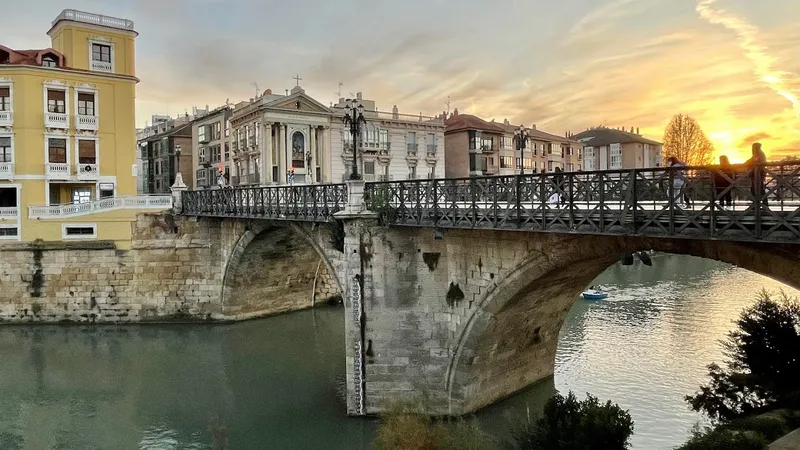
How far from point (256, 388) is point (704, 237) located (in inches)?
597

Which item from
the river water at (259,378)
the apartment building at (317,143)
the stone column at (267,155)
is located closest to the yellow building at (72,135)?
the river water at (259,378)

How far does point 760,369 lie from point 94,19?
34500 mm

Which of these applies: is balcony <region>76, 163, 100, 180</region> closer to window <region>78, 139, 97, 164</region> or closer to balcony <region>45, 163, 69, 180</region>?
window <region>78, 139, 97, 164</region>

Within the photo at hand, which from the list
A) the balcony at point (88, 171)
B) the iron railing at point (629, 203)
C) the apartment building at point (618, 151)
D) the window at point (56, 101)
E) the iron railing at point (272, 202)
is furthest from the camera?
the apartment building at point (618, 151)

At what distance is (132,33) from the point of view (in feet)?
109

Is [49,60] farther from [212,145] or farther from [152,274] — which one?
[212,145]

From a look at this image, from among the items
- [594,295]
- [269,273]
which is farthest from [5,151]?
[594,295]

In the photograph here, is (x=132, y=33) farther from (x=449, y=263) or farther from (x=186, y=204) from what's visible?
(x=449, y=263)

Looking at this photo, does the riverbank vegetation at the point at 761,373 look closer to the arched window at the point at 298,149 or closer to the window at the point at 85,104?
the window at the point at 85,104

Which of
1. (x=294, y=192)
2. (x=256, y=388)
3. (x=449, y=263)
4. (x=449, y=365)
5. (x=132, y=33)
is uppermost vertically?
(x=132, y=33)

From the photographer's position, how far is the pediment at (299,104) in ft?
142

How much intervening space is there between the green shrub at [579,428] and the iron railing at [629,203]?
353 cm

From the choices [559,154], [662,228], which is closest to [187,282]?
[662,228]

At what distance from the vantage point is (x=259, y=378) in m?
21.1
